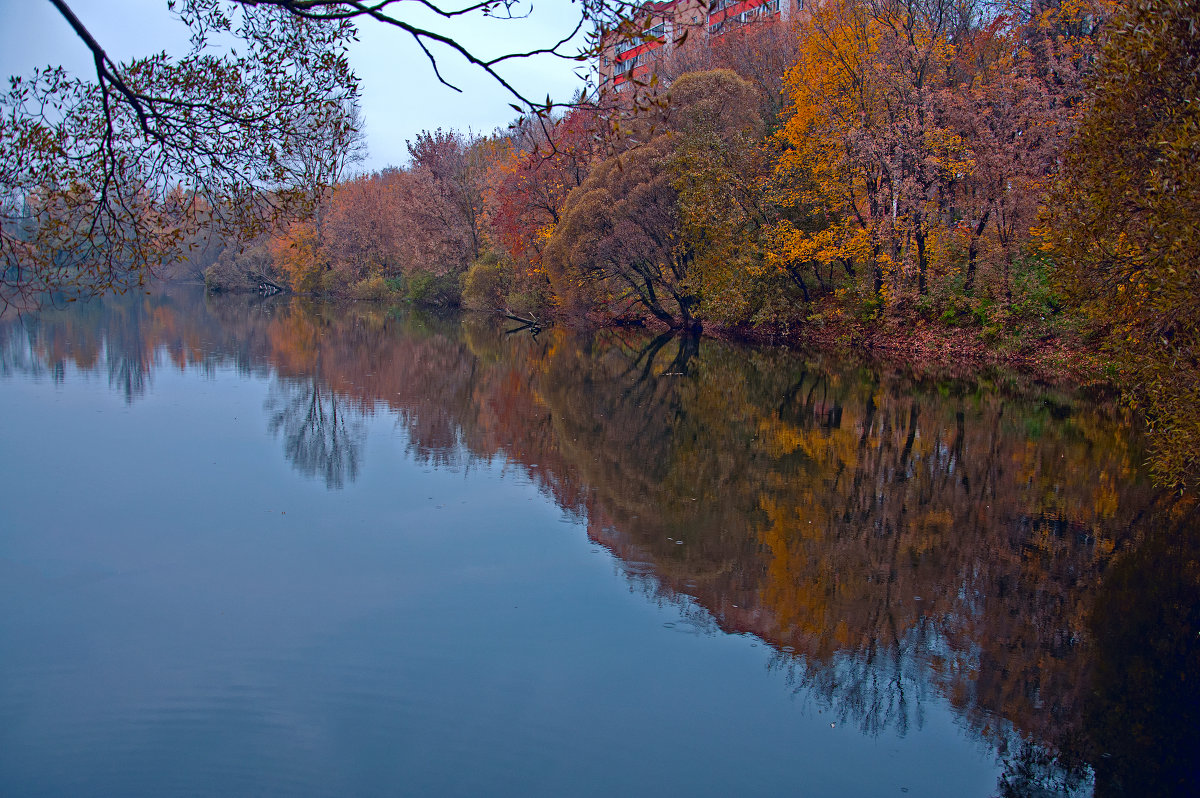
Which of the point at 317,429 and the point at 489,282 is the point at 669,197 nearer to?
the point at 489,282

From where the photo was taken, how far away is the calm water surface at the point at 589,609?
551 centimetres

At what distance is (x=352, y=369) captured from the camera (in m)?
25.3

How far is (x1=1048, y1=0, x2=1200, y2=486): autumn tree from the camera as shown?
26.3ft

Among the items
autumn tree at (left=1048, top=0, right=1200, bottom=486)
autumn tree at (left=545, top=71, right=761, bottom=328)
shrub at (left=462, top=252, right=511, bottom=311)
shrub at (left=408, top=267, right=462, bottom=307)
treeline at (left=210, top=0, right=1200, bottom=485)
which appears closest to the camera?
autumn tree at (left=1048, top=0, right=1200, bottom=486)

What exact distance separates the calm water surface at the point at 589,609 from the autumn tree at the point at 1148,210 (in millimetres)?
2062

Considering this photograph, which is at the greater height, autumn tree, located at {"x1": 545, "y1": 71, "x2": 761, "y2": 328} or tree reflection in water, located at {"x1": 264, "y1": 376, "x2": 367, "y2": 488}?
autumn tree, located at {"x1": 545, "y1": 71, "x2": 761, "y2": 328}

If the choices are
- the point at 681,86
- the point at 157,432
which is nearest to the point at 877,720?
the point at 157,432

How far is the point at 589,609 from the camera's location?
7891mm

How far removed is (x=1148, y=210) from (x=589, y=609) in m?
7.06

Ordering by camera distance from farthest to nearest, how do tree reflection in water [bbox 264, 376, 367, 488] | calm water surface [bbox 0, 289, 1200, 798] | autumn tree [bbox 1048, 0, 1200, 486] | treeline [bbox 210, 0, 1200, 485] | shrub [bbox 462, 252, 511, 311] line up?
shrub [bbox 462, 252, 511, 311] → treeline [bbox 210, 0, 1200, 485] → tree reflection in water [bbox 264, 376, 367, 488] → autumn tree [bbox 1048, 0, 1200, 486] → calm water surface [bbox 0, 289, 1200, 798]

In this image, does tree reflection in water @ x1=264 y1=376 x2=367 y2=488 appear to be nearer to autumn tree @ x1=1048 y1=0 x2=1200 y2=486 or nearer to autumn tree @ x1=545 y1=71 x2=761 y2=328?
autumn tree @ x1=1048 y1=0 x2=1200 y2=486

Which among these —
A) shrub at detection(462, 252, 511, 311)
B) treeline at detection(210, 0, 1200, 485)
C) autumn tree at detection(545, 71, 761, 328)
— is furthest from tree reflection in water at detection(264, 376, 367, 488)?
shrub at detection(462, 252, 511, 311)

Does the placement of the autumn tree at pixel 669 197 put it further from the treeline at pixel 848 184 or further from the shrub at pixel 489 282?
the shrub at pixel 489 282

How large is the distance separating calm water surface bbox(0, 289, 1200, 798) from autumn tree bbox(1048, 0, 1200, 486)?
2.06m
